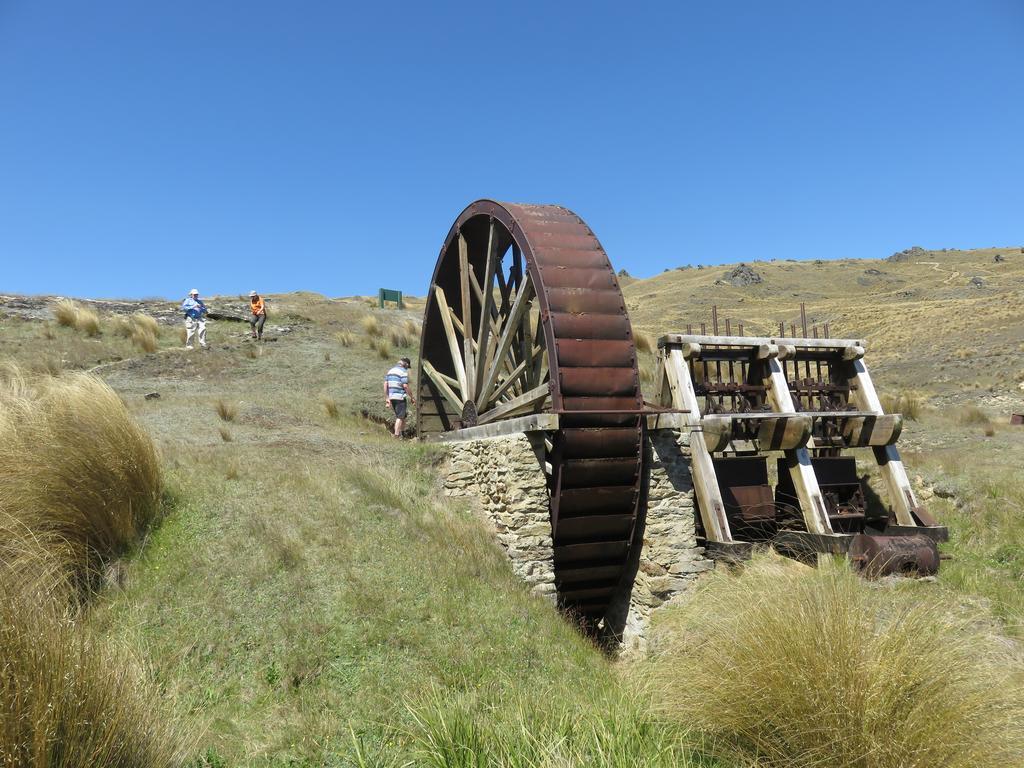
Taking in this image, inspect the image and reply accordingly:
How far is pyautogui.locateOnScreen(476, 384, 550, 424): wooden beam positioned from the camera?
762 cm

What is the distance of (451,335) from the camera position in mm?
10961

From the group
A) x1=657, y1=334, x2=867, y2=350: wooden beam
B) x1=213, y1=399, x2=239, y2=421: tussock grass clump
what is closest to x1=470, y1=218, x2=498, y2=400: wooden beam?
x1=657, y1=334, x2=867, y2=350: wooden beam

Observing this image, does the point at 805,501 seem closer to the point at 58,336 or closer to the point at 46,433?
the point at 46,433

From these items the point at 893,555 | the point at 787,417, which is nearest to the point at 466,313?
the point at 787,417

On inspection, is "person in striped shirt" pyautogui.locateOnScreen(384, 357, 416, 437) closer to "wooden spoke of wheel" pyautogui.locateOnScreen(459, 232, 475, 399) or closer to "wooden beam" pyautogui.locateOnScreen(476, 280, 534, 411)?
"wooden spoke of wheel" pyautogui.locateOnScreen(459, 232, 475, 399)

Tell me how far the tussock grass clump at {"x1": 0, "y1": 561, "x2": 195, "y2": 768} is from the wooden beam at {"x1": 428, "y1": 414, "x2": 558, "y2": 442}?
431cm

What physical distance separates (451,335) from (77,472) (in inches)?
244

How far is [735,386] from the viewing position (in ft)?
27.2

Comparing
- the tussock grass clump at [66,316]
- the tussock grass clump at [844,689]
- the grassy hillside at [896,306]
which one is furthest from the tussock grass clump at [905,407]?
the tussock grass clump at [66,316]

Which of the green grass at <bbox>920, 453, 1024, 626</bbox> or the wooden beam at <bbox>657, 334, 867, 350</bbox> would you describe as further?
the wooden beam at <bbox>657, 334, 867, 350</bbox>

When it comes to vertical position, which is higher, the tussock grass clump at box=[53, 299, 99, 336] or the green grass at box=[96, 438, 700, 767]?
the tussock grass clump at box=[53, 299, 99, 336]

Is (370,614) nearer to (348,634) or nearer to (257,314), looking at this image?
(348,634)

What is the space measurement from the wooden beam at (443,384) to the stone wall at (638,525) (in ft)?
9.95

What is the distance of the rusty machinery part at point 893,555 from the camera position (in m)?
→ 6.41
